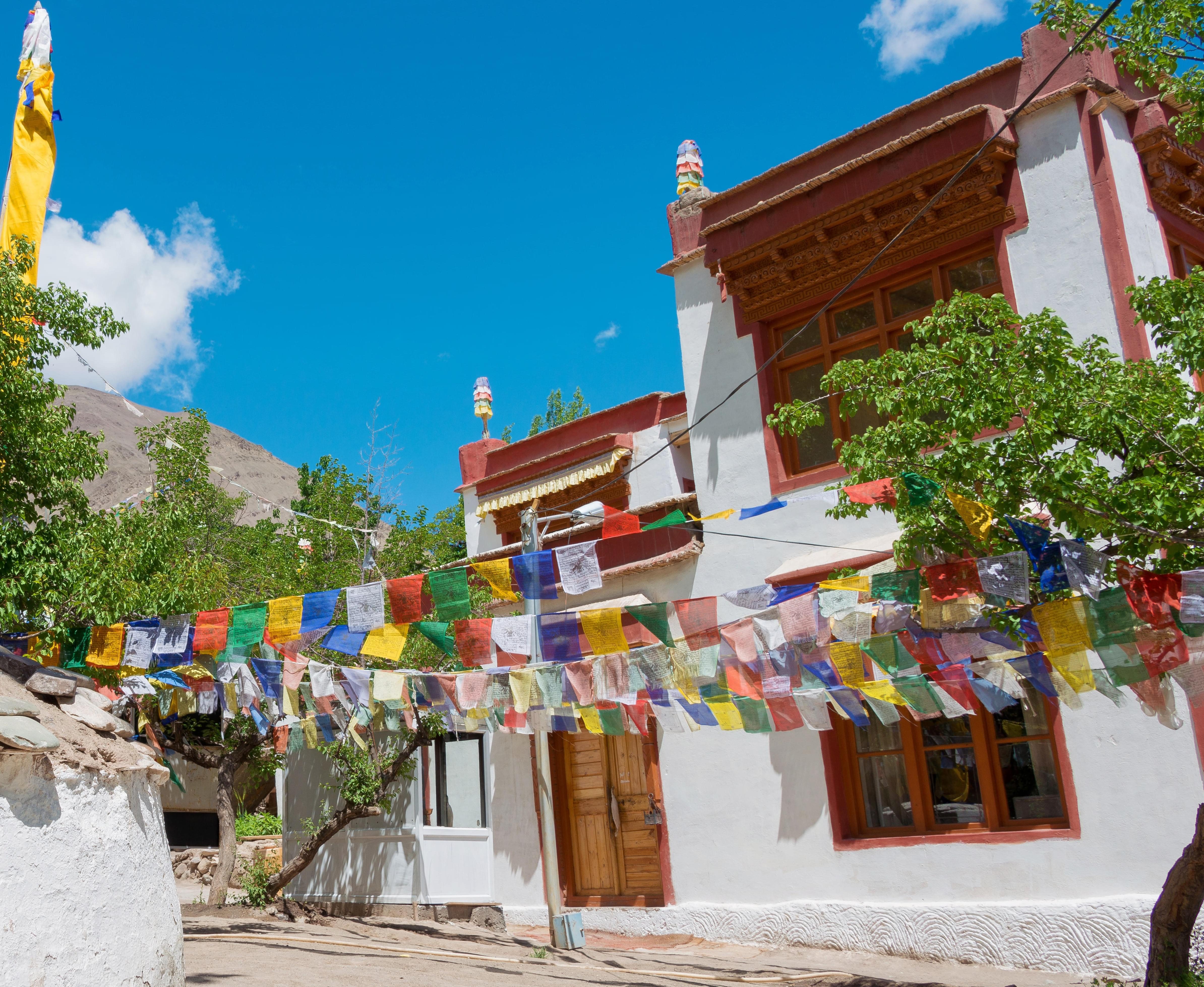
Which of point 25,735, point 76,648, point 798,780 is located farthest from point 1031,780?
point 76,648

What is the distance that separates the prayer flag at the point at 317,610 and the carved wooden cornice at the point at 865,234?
605cm

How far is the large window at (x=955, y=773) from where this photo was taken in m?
9.66

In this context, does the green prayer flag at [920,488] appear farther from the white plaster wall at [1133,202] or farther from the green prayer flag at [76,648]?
the green prayer flag at [76,648]

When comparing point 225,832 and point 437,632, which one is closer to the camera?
point 437,632

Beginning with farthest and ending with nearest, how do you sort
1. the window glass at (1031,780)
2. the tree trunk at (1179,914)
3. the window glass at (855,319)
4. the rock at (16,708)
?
the window glass at (855,319) < the window glass at (1031,780) < the tree trunk at (1179,914) < the rock at (16,708)

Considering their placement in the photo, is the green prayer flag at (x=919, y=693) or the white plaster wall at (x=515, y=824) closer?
the green prayer flag at (x=919, y=693)

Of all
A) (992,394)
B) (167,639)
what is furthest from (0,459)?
(992,394)

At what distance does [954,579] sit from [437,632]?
4093 millimetres

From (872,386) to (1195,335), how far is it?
77.4 inches

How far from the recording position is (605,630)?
8.40 metres

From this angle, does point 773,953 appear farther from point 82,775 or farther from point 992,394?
point 82,775

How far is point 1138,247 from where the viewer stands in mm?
9930

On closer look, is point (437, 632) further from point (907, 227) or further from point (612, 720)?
point (907, 227)

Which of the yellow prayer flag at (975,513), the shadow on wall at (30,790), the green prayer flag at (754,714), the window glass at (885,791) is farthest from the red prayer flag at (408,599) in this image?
the window glass at (885,791)
